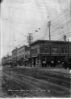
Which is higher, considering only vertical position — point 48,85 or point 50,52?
point 50,52

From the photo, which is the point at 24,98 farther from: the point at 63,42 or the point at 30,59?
the point at 30,59

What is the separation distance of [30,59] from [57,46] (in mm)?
6492

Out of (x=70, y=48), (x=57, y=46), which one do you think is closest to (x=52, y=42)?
(x=57, y=46)

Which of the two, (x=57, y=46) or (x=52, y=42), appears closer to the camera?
(x=52, y=42)

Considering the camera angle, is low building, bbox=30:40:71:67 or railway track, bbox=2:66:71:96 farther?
low building, bbox=30:40:71:67

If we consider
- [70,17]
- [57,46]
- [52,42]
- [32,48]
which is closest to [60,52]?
[57,46]

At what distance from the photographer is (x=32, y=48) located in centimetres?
3262

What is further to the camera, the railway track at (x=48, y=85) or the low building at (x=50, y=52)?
the low building at (x=50, y=52)

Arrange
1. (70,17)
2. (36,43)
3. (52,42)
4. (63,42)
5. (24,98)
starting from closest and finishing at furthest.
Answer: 1. (24,98)
2. (70,17)
3. (52,42)
4. (63,42)
5. (36,43)

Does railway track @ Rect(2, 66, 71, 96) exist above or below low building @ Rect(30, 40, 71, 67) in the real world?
below

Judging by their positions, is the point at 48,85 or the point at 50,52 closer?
the point at 48,85

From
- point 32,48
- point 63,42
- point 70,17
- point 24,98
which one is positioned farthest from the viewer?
point 32,48

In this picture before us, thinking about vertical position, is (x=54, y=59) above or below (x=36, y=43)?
below

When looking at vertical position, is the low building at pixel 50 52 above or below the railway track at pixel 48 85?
above
